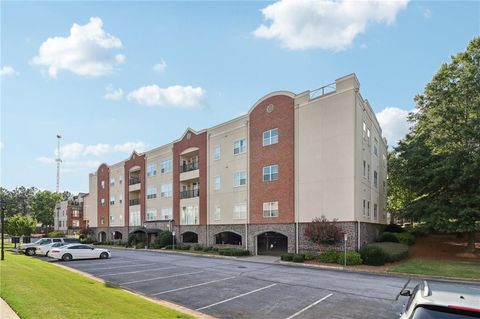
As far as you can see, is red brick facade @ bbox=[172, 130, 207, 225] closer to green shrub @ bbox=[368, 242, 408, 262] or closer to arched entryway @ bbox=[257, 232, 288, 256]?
arched entryway @ bbox=[257, 232, 288, 256]

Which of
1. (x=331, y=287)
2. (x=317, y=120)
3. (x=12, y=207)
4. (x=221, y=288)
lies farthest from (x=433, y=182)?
(x=12, y=207)

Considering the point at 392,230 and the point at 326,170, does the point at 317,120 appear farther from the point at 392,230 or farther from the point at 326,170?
the point at 392,230

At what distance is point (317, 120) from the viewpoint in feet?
99.3

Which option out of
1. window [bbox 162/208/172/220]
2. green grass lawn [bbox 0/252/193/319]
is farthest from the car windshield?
window [bbox 162/208/172/220]

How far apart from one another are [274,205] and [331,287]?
16.5 meters

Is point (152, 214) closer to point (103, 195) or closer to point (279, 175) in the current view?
point (103, 195)

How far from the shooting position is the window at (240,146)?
1442 inches

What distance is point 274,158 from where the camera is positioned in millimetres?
33281

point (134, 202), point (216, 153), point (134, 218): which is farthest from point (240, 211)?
point (134, 202)

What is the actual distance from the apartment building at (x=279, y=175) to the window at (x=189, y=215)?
0.67 feet

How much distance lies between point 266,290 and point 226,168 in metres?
23.3

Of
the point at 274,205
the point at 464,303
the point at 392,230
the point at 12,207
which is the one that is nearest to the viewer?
the point at 464,303

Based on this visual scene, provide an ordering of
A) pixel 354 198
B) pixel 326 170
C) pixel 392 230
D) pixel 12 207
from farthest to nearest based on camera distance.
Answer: pixel 12 207
pixel 392 230
pixel 326 170
pixel 354 198

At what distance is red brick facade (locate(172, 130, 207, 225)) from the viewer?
41.2 m
